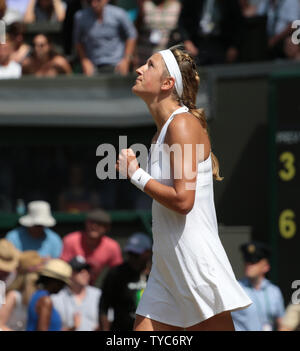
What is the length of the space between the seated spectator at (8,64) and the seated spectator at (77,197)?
1.36 metres

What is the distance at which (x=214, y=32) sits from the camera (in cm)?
1087

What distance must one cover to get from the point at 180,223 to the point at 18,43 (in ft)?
22.2

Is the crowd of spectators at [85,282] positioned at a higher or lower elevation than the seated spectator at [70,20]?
lower

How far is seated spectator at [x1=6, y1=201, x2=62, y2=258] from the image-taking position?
8703mm

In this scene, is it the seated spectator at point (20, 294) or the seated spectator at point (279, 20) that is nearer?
the seated spectator at point (20, 294)

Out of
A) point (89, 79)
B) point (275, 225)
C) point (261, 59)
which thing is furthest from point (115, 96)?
point (275, 225)

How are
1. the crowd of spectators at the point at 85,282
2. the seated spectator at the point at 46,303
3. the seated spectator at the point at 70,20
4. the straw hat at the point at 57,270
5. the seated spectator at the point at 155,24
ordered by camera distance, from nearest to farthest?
the seated spectator at the point at 46,303
the crowd of spectators at the point at 85,282
the straw hat at the point at 57,270
the seated spectator at the point at 70,20
the seated spectator at the point at 155,24

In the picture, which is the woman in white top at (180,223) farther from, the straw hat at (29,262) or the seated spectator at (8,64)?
the seated spectator at (8,64)

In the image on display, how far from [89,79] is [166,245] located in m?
6.08

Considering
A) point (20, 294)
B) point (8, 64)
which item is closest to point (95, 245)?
point (20, 294)

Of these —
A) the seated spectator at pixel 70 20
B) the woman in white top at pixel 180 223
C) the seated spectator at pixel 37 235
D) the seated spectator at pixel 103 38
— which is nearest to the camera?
the woman in white top at pixel 180 223

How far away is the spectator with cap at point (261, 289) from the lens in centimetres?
771

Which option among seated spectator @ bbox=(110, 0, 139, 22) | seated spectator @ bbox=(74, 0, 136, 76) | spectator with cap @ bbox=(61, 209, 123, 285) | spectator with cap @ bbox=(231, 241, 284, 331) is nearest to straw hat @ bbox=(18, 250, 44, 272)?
spectator with cap @ bbox=(61, 209, 123, 285)

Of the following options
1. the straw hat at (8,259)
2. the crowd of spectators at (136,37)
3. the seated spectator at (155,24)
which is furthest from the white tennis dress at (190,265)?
the seated spectator at (155,24)
